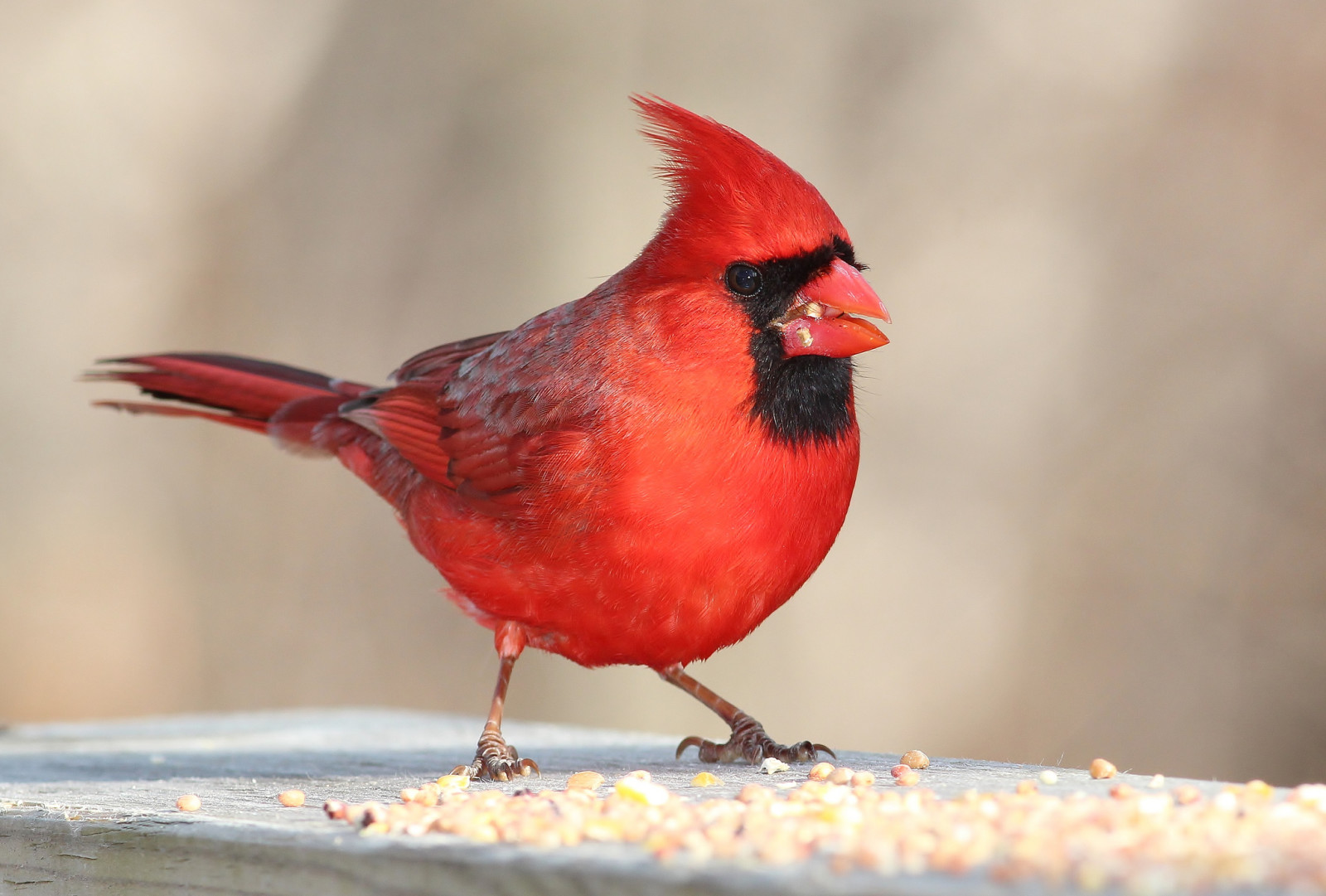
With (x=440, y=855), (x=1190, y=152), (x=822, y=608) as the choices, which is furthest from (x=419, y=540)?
(x=1190, y=152)

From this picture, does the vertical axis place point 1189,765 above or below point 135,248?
below

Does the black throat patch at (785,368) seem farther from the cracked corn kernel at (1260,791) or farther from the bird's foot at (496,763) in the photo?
the cracked corn kernel at (1260,791)

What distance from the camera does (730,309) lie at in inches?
90.2

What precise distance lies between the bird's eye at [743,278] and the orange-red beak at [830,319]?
0.22 feet

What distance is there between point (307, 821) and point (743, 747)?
1.10 meters

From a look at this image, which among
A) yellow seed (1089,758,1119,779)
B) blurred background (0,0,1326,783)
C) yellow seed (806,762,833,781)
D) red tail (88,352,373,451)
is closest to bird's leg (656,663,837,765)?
yellow seed (806,762,833,781)

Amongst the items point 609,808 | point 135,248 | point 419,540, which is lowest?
point 609,808

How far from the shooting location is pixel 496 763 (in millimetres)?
2398

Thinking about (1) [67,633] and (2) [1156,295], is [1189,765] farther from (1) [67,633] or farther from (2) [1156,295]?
(1) [67,633]

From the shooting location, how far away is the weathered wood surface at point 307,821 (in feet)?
4.35

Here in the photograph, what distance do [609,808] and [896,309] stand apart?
3566 millimetres

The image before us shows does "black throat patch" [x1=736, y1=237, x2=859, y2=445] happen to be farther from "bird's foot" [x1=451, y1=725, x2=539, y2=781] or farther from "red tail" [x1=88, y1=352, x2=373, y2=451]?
"red tail" [x1=88, y1=352, x2=373, y2=451]

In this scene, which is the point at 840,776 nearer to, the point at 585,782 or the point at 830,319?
the point at 585,782

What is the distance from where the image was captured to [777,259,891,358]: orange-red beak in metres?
2.27
